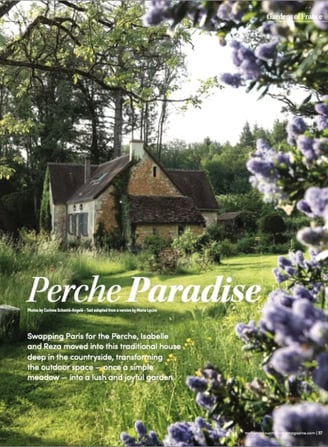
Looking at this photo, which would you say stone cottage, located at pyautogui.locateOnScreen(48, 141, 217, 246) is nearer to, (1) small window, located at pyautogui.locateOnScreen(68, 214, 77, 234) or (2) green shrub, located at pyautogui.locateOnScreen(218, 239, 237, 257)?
(1) small window, located at pyautogui.locateOnScreen(68, 214, 77, 234)

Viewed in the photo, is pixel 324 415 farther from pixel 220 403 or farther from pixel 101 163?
pixel 101 163

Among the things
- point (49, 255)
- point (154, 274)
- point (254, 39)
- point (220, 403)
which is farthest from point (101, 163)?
point (220, 403)

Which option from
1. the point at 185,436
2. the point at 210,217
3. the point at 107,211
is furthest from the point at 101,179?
the point at 185,436

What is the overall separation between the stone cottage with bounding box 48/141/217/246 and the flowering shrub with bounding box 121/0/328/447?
3632mm

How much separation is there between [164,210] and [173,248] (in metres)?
1.18

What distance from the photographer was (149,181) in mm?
8141

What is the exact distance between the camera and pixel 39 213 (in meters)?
9.10

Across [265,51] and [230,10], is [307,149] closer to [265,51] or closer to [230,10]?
[265,51]

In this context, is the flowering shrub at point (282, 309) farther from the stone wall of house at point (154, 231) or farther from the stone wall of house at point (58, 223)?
the stone wall of house at point (58, 223)

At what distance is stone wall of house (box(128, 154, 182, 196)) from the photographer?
23.5ft

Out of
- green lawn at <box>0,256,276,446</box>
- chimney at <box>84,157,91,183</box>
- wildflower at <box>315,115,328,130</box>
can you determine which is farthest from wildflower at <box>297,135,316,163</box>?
chimney at <box>84,157,91,183</box>

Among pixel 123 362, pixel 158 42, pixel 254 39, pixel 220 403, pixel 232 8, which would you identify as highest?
pixel 158 42

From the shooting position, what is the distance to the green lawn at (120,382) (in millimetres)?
2898

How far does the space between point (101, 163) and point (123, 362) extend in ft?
24.6
